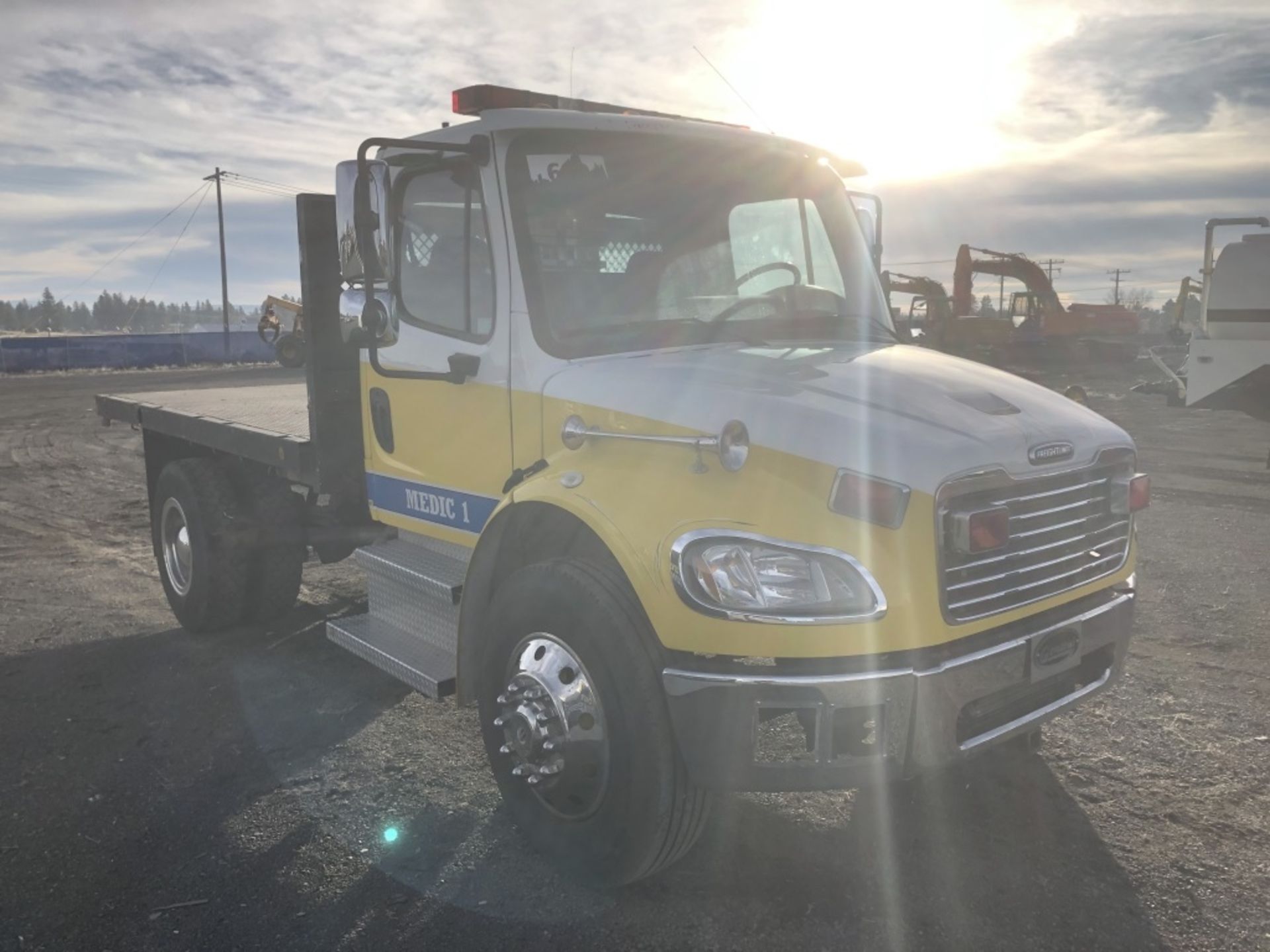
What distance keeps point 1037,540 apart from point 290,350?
371 centimetres

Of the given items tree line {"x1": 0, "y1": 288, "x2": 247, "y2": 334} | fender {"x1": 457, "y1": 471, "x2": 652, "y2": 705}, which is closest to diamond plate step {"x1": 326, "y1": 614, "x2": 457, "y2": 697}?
fender {"x1": 457, "y1": 471, "x2": 652, "y2": 705}

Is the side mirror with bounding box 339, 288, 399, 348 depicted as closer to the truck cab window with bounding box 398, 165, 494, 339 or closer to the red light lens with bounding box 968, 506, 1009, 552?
the truck cab window with bounding box 398, 165, 494, 339

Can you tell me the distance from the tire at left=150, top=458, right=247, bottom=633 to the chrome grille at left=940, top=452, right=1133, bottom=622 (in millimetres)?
4434

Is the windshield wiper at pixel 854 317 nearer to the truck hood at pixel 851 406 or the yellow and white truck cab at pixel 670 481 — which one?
the yellow and white truck cab at pixel 670 481

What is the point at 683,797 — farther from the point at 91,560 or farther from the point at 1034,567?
the point at 91,560

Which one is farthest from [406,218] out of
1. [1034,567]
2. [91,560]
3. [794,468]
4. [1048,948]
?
[91,560]

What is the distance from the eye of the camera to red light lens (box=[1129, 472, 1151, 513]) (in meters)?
3.58

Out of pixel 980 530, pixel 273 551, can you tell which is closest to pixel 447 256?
pixel 980 530

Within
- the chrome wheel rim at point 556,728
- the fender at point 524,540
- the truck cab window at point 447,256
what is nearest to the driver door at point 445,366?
the truck cab window at point 447,256

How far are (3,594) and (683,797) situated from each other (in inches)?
240

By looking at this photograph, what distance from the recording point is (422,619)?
14.4ft

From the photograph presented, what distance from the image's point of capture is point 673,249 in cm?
404

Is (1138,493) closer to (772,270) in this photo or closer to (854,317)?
(854,317)

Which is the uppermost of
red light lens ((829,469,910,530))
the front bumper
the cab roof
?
the cab roof
